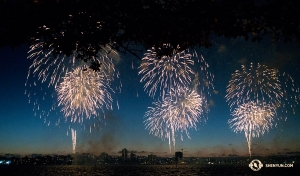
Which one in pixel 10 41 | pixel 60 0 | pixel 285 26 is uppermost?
pixel 60 0

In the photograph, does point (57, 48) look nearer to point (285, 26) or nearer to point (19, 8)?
point (19, 8)

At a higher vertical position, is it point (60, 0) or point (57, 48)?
point (60, 0)

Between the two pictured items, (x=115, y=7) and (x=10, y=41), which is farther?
(x=115, y=7)

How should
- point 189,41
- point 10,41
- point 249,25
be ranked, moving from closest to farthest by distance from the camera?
point 10,41 < point 249,25 < point 189,41

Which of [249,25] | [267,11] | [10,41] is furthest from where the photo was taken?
[249,25]

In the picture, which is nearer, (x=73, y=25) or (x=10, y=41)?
(x=10, y=41)

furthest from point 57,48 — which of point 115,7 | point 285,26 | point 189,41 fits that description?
point 285,26

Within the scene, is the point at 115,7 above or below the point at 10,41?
above

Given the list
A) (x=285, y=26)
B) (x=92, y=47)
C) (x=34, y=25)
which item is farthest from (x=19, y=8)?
(x=285, y=26)

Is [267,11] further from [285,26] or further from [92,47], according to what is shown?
[92,47]

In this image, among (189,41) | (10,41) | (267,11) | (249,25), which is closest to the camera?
(10,41)
